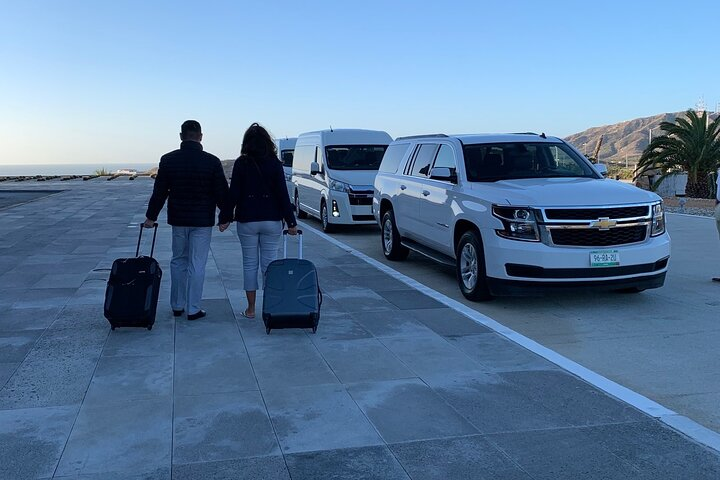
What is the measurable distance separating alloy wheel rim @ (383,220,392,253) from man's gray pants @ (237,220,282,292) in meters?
4.16

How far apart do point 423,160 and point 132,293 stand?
4928mm

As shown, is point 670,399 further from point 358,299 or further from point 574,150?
point 574,150

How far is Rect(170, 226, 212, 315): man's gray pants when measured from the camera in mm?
6414

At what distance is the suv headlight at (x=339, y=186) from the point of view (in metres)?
13.9

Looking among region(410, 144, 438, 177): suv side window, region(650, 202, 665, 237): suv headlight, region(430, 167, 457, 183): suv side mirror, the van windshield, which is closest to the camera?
region(650, 202, 665, 237): suv headlight

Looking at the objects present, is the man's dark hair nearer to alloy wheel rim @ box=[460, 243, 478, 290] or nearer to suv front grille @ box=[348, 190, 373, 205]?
alloy wheel rim @ box=[460, 243, 478, 290]

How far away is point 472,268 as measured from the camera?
7.51m

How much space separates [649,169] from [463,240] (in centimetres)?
1543

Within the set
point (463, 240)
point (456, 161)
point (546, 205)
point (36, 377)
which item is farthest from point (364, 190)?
point (36, 377)

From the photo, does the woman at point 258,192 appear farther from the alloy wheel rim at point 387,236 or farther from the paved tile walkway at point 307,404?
the alloy wheel rim at point 387,236

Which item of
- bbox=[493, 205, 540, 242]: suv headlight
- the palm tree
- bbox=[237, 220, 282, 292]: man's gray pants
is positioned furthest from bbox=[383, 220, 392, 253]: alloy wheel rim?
the palm tree

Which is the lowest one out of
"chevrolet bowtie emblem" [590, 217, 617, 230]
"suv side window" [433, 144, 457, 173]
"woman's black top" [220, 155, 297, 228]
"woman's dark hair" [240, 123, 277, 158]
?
"chevrolet bowtie emblem" [590, 217, 617, 230]

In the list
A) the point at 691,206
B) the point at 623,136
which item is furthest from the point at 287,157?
the point at 623,136

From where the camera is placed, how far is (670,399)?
459 centimetres
